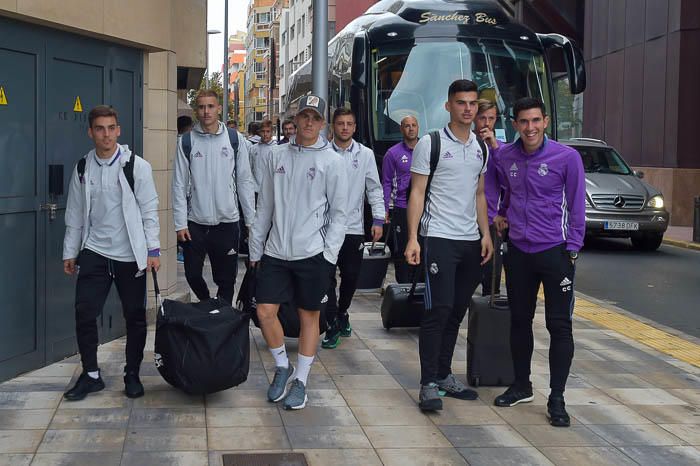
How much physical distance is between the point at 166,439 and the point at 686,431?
294cm

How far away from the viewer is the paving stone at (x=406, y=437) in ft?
18.7

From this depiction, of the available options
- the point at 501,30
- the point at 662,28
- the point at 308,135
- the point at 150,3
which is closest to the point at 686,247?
the point at 501,30

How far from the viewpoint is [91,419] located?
604cm

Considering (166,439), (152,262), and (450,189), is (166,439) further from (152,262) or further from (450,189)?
(450,189)

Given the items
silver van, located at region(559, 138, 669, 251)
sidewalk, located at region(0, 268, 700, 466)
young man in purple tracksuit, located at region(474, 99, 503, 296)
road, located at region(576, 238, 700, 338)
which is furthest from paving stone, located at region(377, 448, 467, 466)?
silver van, located at region(559, 138, 669, 251)

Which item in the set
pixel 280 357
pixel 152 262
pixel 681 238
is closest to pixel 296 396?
pixel 280 357

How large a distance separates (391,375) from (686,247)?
44.5 feet

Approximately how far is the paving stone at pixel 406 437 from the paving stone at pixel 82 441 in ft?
4.42

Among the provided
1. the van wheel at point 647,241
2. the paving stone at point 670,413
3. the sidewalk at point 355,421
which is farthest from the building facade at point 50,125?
the van wheel at point 647,241

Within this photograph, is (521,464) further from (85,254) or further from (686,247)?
(686,247)

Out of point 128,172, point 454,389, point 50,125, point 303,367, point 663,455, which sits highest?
point 50,125

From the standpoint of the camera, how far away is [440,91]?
16.1 m

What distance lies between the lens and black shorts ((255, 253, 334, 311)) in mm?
6457

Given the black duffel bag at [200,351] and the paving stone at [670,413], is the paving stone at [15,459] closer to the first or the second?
the black duffel bag at [200,351]
